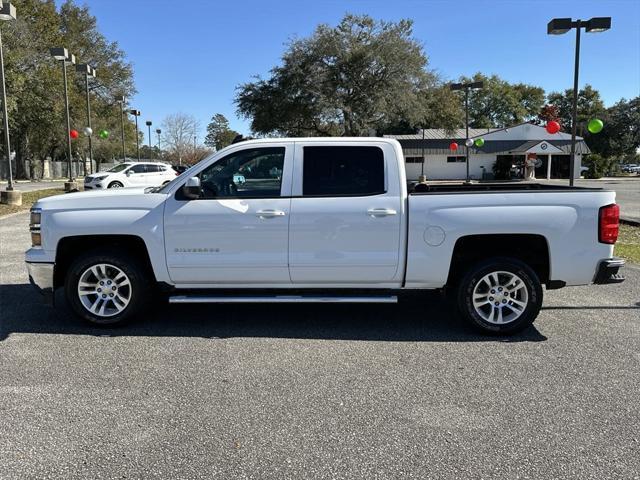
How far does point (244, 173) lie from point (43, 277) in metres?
2.24

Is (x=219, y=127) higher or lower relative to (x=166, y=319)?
Result: higher

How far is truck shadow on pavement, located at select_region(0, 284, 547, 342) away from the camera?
5.29 meters

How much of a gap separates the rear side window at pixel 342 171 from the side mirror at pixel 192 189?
101 cm

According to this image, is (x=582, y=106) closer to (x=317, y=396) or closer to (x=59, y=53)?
(x=59, y=53)

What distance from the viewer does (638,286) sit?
7320 mm

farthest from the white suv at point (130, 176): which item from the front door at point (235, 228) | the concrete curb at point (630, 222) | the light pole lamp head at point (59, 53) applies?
the front door at point (235, 228)

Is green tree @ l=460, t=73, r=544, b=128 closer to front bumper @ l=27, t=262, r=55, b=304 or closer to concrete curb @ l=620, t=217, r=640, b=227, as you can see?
concrete curb @ l=620, t=217, r=640, b=227

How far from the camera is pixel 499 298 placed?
518 centimetres

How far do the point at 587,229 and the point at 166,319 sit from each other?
433cm

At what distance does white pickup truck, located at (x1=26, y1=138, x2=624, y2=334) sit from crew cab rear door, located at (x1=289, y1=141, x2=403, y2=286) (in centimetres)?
1

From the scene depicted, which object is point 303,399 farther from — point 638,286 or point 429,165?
point 429,165

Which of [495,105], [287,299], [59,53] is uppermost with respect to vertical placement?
[495,105]

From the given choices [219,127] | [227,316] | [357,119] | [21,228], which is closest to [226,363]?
[227,316]

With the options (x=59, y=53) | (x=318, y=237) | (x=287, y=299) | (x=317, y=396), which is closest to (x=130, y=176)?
(x=59, y=53)
